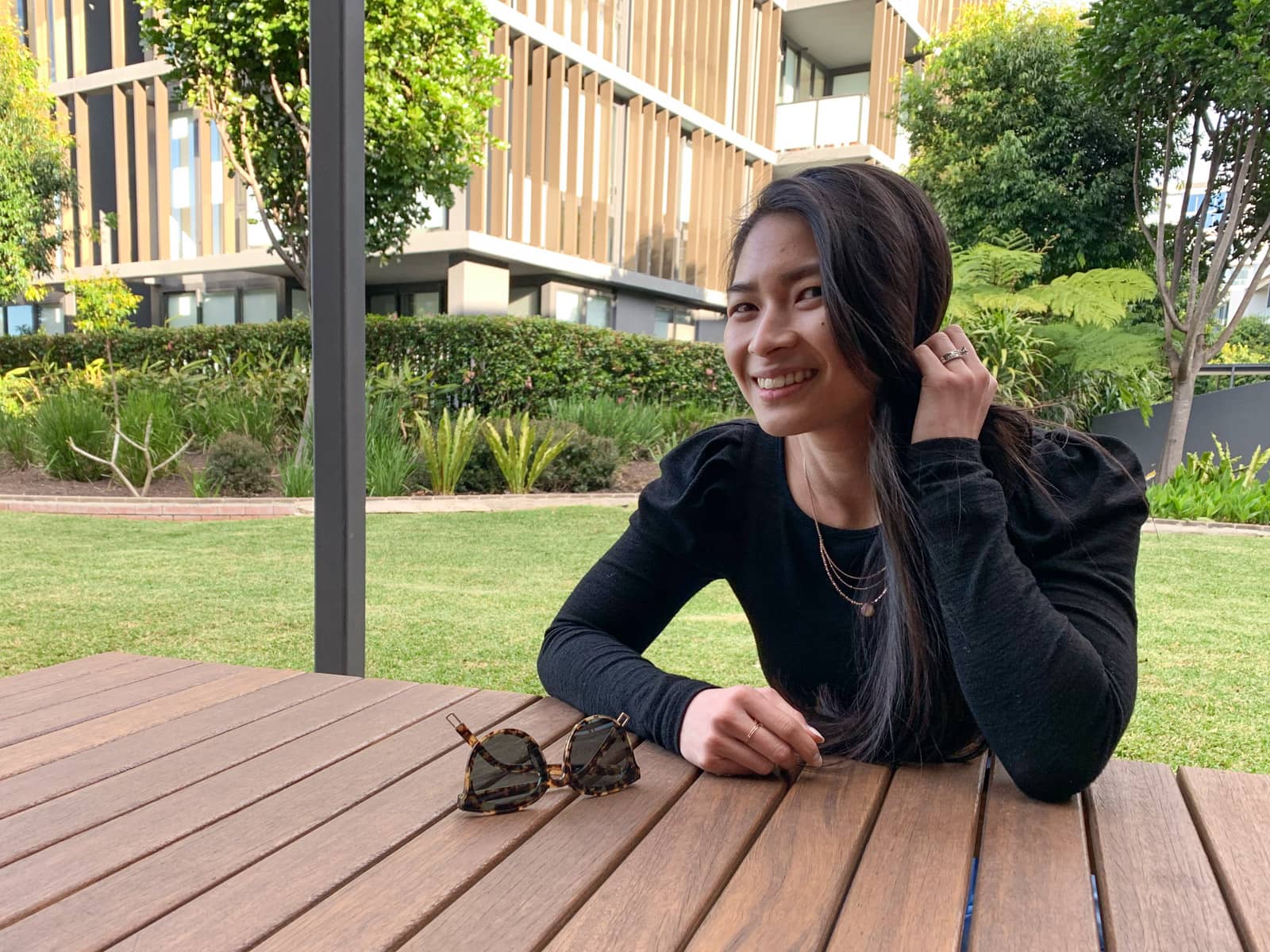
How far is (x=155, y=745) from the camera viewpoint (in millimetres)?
1313

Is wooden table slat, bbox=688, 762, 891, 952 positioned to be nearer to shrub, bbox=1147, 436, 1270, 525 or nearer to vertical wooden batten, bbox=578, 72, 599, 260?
shrub, bbox=1147, 436, 1270, 525

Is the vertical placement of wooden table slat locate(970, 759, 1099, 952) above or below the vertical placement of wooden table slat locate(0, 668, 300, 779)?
above

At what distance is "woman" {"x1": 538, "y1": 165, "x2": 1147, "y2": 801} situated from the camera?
117cm

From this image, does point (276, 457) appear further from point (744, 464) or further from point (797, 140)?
point (797, 140)

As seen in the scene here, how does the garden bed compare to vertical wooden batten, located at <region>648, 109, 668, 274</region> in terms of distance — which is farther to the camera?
vertical wooden batten, located at <region>648, 109, 668, 274</region>

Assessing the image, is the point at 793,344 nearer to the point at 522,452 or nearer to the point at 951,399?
the point at 951,399

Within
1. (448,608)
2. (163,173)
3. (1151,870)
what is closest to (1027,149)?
(448,608)

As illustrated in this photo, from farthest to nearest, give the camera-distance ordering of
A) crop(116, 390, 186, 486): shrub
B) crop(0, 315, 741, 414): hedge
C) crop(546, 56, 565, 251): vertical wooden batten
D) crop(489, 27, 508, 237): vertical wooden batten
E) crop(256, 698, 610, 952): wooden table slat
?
crop(546, 56, 565, 251): vertical wooden batten < crop(489, 27, 508, 237): vertical wooden batten < crop(0, 315, 741, 414): hedge < crop(116, 390, 186, 486): shrub < crop(256, 698, 610, 952): wooden table slat

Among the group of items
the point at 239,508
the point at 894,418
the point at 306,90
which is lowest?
the point at 239,508

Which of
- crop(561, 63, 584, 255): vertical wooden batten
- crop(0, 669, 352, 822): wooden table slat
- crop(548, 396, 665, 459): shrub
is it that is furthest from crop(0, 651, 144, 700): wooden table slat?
crop(561, 63, 584, 255): vertical wooden batten

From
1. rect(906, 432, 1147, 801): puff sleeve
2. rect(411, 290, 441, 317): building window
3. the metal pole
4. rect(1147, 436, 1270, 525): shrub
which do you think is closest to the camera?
rect(906, 432, 1147, 801): puff sleeve

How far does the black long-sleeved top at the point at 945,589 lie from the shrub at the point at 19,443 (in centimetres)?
830

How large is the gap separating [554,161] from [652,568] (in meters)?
13.4

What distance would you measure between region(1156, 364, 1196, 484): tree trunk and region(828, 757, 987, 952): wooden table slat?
819 cm
